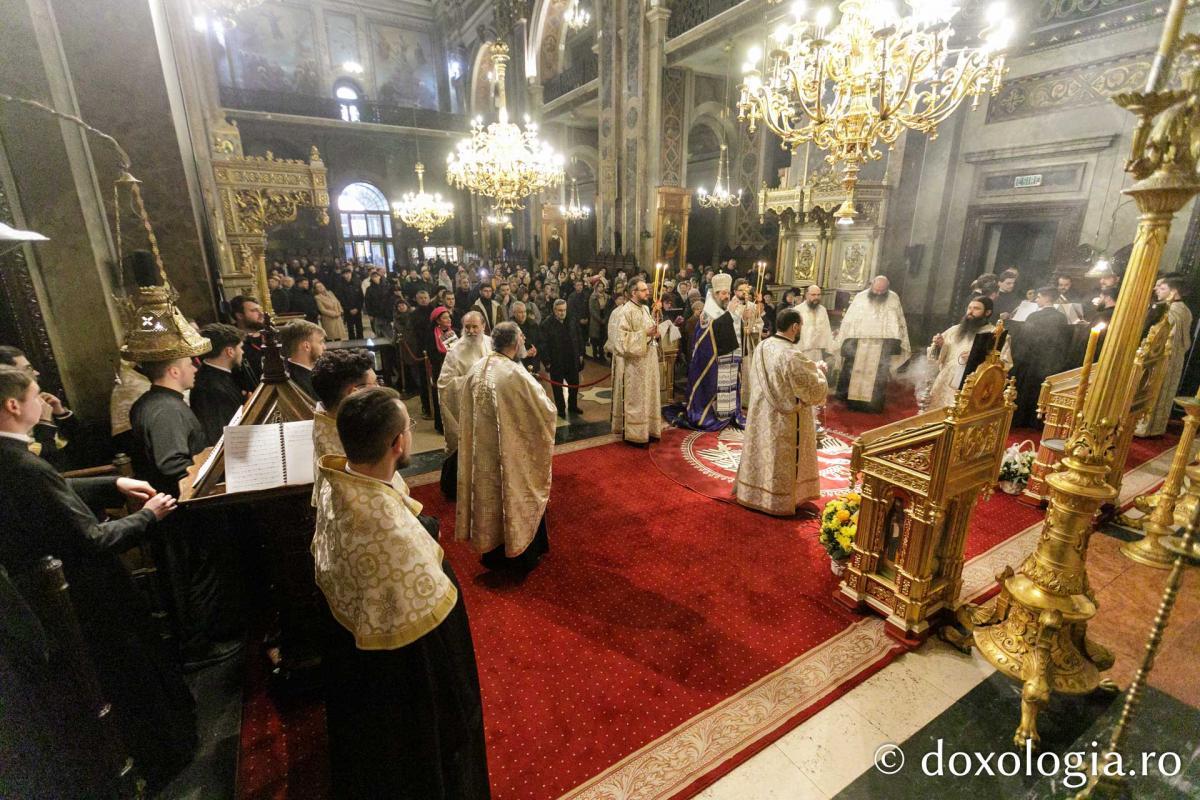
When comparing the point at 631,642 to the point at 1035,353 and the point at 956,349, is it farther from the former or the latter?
the point at 1035,353

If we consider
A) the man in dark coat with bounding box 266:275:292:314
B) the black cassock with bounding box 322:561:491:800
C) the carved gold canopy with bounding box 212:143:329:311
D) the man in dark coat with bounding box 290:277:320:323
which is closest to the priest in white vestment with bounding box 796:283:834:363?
the carved gold canopy with bounding box 212:143:329:311

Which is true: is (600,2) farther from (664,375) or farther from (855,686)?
(855,686)

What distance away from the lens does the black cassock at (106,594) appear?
1866mm

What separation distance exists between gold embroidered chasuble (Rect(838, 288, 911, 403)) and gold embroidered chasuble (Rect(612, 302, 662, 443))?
3207 mm

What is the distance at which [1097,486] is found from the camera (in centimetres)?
229

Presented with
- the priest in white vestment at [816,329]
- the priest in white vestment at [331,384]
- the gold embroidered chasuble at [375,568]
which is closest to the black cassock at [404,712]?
the gold embroidered chasuble at [375,568]

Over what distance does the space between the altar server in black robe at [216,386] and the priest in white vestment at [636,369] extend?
12.6 feet

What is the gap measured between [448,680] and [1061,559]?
2.76 metres

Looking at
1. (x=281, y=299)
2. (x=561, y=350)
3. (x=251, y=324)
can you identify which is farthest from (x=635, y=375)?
(x=281, y=299)

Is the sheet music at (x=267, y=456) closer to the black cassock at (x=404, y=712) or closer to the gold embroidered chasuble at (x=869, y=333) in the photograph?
the black cassock at (x=404, y=712)

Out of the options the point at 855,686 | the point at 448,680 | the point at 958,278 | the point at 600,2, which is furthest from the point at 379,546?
the point at 600,2

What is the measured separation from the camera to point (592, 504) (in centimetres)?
491

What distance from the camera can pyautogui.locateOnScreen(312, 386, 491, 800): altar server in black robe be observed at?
145 cm

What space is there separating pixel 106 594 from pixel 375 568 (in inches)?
58.3
